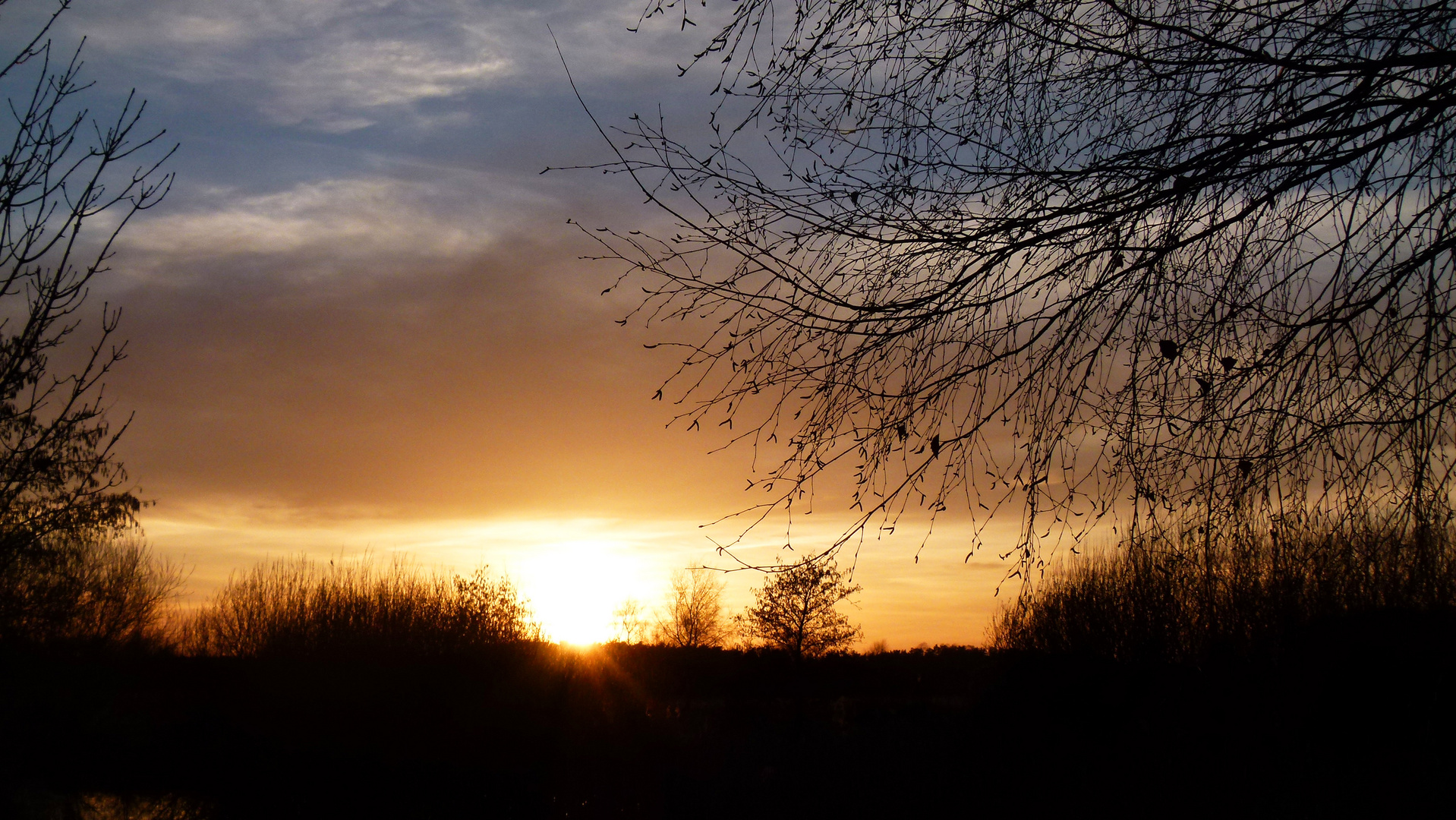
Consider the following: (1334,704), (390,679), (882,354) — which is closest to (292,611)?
(390,679)

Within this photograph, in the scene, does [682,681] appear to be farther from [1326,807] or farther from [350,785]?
[1326,807]

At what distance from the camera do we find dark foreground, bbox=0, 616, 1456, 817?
29.5 feet

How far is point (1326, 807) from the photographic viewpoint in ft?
25.7

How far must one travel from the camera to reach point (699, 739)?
15.3 metres

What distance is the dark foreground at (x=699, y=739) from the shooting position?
9.00m

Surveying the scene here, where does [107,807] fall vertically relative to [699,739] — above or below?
below

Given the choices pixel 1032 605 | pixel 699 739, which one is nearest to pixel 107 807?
pixel 699 739

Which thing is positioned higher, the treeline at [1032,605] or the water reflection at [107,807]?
the treeline at [1032,605]

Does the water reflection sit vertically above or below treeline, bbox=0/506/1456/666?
below

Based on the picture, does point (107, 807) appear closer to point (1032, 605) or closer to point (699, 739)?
point (699, 739)

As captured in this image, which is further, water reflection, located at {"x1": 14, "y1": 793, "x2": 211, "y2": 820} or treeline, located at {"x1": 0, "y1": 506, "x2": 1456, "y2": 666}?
water reflection, located at {"x1": 14, "y1": 793, "x2": 211, "y2": 820}

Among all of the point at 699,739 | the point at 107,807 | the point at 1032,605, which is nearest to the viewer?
the point at 1032,605

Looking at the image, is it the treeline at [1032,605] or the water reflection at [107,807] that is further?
the water reflection at [107,807]

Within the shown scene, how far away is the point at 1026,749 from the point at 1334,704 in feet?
13.0
